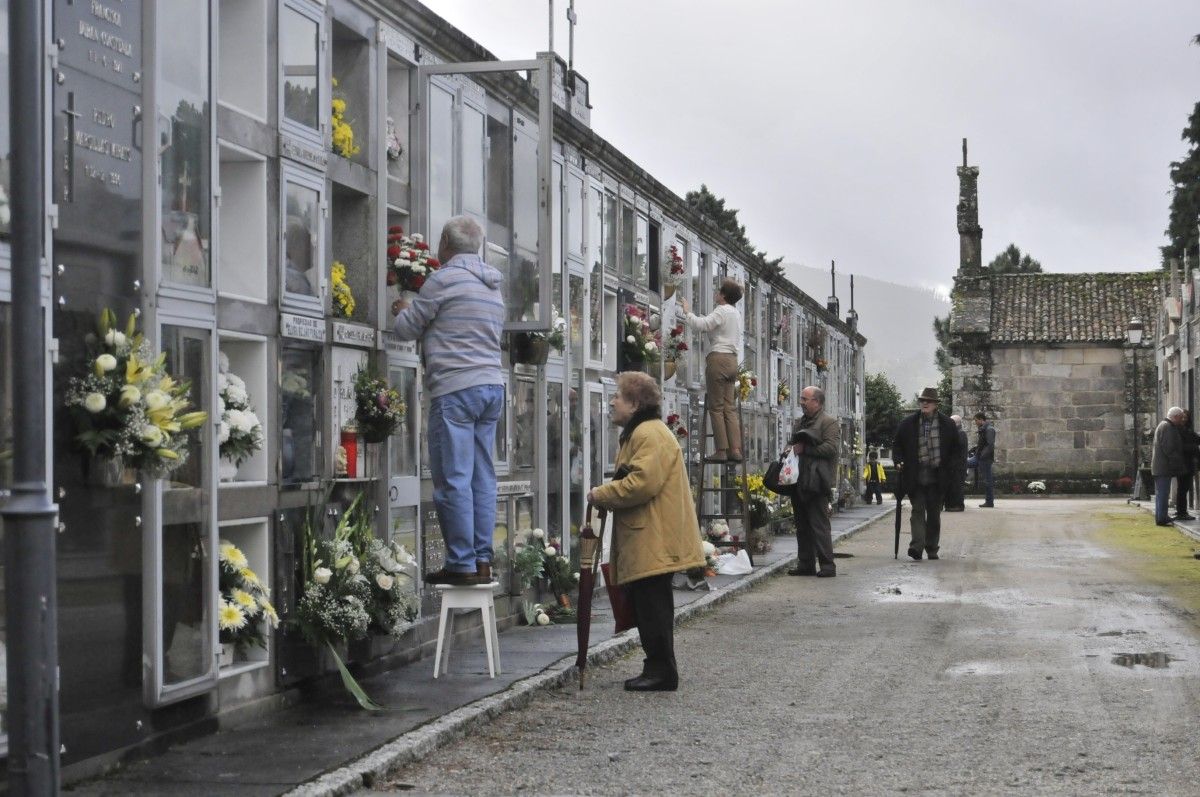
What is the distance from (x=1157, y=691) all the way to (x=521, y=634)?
4.45m

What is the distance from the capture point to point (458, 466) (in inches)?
373

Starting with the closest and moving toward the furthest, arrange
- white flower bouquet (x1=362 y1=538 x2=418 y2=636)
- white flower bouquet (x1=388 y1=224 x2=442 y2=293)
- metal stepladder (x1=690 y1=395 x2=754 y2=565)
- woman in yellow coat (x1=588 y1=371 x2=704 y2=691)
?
white flower bouquet (x1=362 y1=538 x2=418 y2=636)
woman in yellow coat (x1=588 y1=371 x2=704 y2=691)
white flower bouquet (x1=388 y1=224 x2=442 y2=293)
metal stepladder (x1=690 y1=395 x2=754 y2=565)

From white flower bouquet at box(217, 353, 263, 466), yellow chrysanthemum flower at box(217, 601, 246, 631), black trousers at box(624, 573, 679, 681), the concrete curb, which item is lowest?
the concrete curb

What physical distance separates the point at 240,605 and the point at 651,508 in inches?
106

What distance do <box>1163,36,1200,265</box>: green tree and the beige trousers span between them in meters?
42.5

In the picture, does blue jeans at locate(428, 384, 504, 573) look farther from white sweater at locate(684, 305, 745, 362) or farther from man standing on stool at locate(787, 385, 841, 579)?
man standing on stool at locate(787, 385, 841, 579)

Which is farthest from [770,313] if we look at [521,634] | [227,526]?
[227,526]

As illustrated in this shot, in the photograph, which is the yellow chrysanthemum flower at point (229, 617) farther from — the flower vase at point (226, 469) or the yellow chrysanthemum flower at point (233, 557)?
A: the flower vase at point (226, 469)

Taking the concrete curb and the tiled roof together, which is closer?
the concrete curb

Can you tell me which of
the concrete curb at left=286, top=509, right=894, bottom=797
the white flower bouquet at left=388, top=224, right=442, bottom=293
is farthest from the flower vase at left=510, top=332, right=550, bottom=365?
the white flower bouquet at left=388, top=224, right=442, bottom=293

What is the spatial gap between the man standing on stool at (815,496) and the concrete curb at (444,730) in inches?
229

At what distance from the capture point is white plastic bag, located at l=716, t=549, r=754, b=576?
17.2 m

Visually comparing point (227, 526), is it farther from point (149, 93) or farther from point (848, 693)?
point (848, 693)

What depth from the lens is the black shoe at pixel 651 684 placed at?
31.8 ft
